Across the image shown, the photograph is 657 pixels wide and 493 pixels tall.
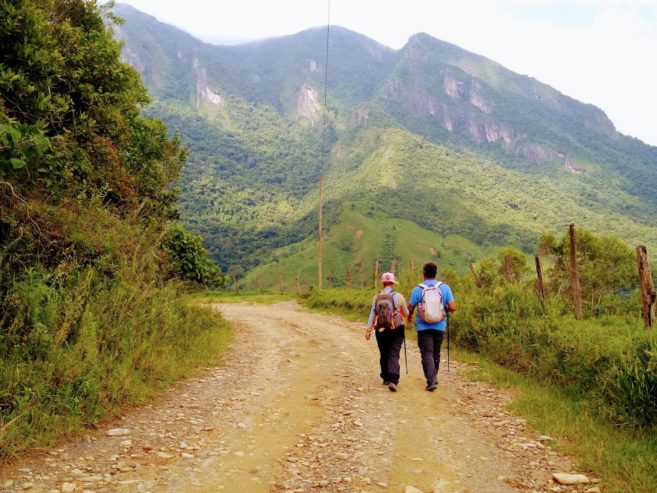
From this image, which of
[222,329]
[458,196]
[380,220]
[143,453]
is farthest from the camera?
[458,196]

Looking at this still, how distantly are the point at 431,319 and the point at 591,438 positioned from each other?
10.3ft

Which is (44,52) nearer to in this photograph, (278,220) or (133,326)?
(133,326)

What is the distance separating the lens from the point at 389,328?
337 inches

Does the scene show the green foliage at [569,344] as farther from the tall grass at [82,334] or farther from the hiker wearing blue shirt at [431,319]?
the tall grass at [82,334]

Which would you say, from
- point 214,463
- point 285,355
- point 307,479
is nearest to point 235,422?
point 214,463

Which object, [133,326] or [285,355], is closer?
[133,326]

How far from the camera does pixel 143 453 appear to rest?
511 centimetres

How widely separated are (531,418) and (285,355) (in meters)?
6.29

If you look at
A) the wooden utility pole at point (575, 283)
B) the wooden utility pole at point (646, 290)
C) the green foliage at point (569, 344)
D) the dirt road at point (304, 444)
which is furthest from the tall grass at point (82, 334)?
the wooden utility pole at point (646, 290)

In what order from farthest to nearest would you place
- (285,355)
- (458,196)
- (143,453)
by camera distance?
1. (458,196)
2. (285,355)
3. (143,453)

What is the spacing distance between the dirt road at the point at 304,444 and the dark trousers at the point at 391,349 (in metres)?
0.36

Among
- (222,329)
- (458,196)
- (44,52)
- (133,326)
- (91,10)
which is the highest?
(458,196)

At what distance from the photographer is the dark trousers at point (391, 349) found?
27.9 feet

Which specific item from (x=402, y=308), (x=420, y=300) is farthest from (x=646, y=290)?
(x=402, y=308)
